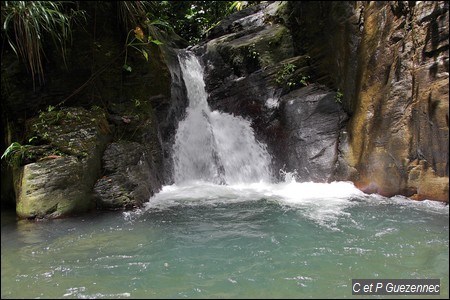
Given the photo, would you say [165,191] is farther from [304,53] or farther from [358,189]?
[304,53]

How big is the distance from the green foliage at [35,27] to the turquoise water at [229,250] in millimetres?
2905

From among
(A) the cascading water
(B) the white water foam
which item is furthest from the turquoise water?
(B) the white water foam

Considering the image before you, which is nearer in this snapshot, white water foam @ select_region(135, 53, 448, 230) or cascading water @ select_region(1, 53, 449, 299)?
cascading water @ select_region(1, 53, 449, 299)

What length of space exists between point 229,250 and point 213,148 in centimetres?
459

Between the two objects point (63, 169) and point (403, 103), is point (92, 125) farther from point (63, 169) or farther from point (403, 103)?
point (403, 103)

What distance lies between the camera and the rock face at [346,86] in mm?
4980

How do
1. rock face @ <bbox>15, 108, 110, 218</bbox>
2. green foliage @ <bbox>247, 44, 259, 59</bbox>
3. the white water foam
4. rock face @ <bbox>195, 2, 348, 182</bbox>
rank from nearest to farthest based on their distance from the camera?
1. rock face @ <bbox>15, 108, 110, 218</bbox>
2. the white water foam
3. rock face @ <bbox>195, 2, 348, 182</bbox>
4. green foliage @ <bbox>247, 44, 259, 59</bbox>

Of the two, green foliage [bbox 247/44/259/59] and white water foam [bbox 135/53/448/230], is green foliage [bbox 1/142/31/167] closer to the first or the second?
white water foam [bbox 135/53/448/230]

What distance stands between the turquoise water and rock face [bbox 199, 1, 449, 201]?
863 millimetres

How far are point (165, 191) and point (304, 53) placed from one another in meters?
4.49

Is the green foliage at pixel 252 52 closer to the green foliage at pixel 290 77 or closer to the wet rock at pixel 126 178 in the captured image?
the green foliage at pixel 290 77

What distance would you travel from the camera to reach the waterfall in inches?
297

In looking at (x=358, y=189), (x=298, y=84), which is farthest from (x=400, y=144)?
(x=298, y=84)

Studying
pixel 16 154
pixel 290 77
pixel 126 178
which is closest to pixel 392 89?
pixel 290 77
